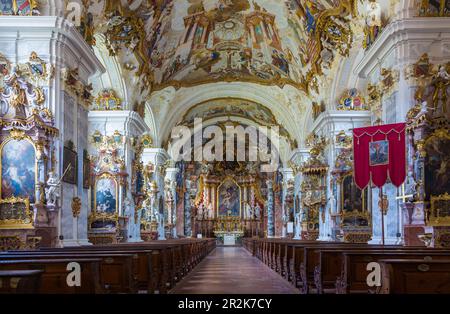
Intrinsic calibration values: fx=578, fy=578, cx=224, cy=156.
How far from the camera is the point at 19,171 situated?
11805 millimetres

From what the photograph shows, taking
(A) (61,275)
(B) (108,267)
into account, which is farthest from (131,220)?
(A) (61,275)

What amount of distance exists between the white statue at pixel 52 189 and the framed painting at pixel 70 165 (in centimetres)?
102

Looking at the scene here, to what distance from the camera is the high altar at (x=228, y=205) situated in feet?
139

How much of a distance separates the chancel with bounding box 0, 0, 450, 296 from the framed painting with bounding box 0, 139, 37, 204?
28 millimetres

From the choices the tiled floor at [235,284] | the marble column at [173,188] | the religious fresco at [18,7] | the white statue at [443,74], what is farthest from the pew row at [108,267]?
the marble column at [173,188]

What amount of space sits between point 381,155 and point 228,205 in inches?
1235

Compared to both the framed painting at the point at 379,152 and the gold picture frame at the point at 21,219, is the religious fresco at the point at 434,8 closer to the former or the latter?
the framed painting at the point at 379,152

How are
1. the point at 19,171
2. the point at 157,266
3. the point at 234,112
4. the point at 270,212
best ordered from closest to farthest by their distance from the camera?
the point at 157,266 < the point at 19,171 < the point at 234,112 < the point at 270,212

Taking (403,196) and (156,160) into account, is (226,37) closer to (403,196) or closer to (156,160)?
(156,160)

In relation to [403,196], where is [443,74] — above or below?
above

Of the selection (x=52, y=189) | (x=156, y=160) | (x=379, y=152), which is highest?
(x=156, y=160)

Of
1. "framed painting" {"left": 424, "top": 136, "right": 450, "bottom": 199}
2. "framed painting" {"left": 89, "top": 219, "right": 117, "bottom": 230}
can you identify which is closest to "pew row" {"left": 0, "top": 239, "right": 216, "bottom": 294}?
"framed painting" {"left": 424, "top": 136, "right": 450, "bottom": 199}

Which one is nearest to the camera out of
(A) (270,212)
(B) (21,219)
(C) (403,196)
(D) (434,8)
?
(B) (21,219)

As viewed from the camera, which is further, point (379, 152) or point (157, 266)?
point (379, 152)
